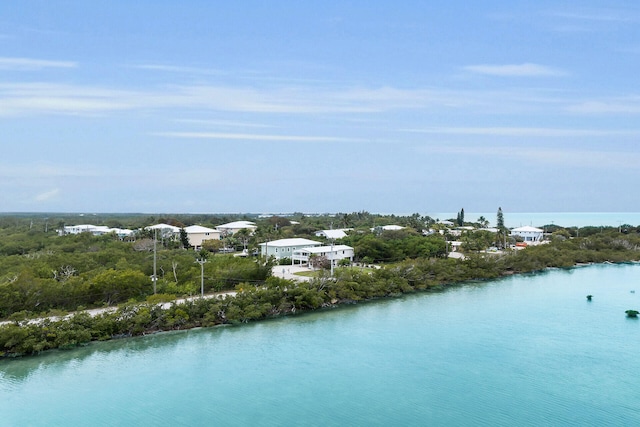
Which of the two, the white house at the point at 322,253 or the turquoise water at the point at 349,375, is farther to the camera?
the white house at the point at 322,253

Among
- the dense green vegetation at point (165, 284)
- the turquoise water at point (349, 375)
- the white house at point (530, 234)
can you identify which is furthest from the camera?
the white house at point (530, 234)

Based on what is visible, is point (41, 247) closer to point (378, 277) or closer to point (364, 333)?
point (378, 277)

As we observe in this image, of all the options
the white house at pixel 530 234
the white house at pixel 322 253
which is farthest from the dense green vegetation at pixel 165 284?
the white house at pixel 530 234

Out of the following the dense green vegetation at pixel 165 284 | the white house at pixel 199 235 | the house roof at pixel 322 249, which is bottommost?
the dense green vegetation at pixel 165 284

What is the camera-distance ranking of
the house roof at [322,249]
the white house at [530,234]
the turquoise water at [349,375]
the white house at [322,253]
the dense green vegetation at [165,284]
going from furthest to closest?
the white house at [530,234] < the house roof at [322,249] < the white house at [322,253] < the dense green vegetation at [165,284] < the turquoise water at [349,375]

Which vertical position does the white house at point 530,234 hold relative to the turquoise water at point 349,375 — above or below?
above

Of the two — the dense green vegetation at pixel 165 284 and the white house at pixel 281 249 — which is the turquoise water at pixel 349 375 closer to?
the dense green vegetation at pixel 165 284
